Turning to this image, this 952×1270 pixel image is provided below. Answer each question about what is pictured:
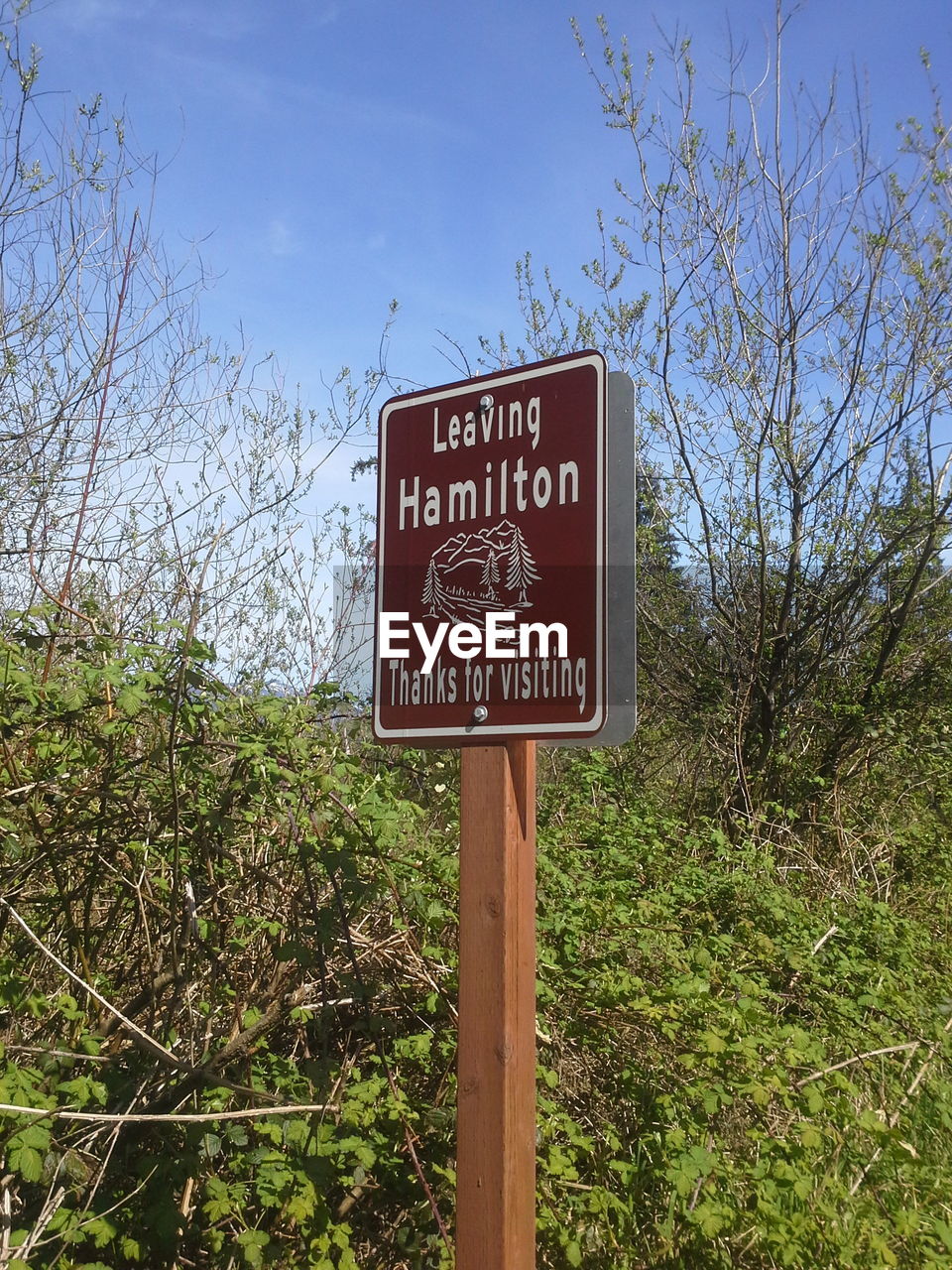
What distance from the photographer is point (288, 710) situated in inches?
124

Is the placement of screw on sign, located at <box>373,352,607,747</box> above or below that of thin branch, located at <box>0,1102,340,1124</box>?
above

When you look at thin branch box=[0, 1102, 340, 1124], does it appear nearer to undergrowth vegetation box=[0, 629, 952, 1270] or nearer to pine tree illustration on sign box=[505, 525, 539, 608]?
undergrowth vegetation box=[0, 629, 952, 1270]

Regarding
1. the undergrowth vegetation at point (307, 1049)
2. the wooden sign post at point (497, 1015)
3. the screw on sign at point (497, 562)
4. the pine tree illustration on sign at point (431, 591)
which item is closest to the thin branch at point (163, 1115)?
the undergrowth vegetation at point (307, 1049)

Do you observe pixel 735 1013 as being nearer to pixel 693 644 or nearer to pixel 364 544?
pixel 364 544

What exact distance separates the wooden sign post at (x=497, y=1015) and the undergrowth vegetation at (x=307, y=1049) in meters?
0.68

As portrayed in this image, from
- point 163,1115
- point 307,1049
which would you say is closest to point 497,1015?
point 163,1115

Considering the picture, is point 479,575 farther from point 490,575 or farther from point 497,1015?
point 497,1015

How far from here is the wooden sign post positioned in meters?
2.04

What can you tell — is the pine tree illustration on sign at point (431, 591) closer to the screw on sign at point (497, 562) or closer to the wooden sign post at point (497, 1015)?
the screw on sign at point (497, 562)

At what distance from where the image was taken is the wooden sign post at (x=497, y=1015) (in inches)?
80.1

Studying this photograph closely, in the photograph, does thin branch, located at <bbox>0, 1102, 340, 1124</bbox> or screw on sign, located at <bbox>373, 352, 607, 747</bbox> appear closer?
screw on sign, located at <bbox>373, 352, 607, 747</bbox>

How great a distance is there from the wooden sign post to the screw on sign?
13 cm

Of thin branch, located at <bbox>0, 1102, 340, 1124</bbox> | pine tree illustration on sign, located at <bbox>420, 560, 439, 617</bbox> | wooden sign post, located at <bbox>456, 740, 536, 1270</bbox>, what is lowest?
thin branch, located at <bbox>0, 1102, 340, 1124</bbox>

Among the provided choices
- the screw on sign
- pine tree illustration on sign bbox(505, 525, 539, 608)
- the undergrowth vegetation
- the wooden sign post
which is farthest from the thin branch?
pine tree illustration on sign bbox(505, 525, 539, 608)
